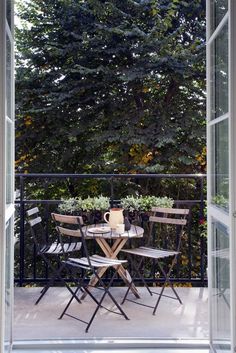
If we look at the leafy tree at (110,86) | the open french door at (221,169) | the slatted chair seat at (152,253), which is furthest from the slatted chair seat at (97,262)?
the leafy tree at (110,86)

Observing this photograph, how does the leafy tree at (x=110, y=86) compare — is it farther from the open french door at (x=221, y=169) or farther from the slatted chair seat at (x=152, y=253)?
the open french door at (x=221, y=169)

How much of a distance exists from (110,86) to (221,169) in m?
5.31

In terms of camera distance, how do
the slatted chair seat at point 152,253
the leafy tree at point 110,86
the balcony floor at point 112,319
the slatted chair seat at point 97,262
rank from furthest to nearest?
the leafy tree at point 110,86
the slatted chair seat at point 152,253
the slatted chair seat at point 97,262
the balcony floor at point 112,319

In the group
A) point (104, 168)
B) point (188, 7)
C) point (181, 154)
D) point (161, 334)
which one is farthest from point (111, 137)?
point (161, 334)

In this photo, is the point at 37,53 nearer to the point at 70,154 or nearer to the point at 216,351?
the point at 70,154

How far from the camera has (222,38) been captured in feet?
6.75

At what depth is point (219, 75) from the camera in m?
2.13

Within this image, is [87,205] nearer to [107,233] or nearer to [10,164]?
[107,233]

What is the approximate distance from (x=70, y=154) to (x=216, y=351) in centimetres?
531

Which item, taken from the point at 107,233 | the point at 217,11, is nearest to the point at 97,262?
the point at 107,233

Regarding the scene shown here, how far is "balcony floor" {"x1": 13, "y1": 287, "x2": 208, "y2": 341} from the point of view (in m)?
2.85

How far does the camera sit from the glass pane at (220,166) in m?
1.94

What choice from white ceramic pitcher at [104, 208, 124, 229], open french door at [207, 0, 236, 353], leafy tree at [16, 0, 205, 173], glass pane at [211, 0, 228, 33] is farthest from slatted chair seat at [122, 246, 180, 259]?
leafy tree at [16, 0, 205, 173]

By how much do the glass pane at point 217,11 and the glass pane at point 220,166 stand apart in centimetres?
56
